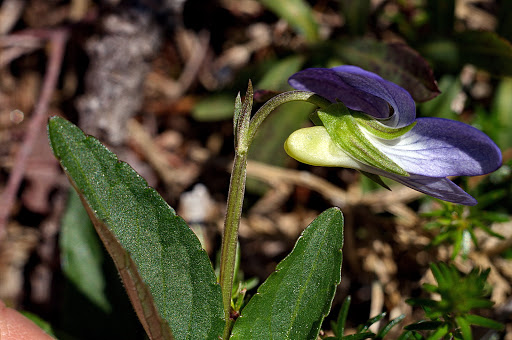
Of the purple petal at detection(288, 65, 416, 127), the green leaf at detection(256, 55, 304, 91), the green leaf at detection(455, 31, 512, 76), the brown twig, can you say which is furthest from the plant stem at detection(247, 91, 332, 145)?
the brown twig

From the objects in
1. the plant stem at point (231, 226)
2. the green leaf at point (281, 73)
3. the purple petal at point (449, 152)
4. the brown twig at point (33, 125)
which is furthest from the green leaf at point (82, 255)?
the purple petal at point (449, 152)

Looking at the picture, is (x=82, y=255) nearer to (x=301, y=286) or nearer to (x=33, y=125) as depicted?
(x=33, y=125)

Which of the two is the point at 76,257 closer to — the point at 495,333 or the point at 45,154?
the point at 45,154

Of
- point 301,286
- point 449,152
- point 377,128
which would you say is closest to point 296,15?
point 377,128

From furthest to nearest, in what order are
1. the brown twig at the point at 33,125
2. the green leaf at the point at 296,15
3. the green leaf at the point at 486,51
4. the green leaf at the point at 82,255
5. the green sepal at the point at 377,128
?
1. the green leaf at the point at 296,15
2. the brown twig at the point at 33,125
3. the green leaf at the point at 486,51
4. the green leaf at the point at 82,255
5. the green sepal at the point at 377,128

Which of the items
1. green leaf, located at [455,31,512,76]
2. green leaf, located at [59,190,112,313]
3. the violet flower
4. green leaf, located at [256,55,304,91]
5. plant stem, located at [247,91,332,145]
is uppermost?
plant stem, located at [247,91,332,145]

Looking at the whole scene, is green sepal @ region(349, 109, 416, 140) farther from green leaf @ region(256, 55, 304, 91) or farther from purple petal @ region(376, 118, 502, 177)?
green leaf @ region(256, 55, 304, 91)

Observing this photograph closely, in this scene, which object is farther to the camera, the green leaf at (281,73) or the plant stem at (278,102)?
the green leaf at (281,73)

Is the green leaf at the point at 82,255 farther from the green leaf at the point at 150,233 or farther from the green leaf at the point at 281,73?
the green leaf at the point at 281,73
